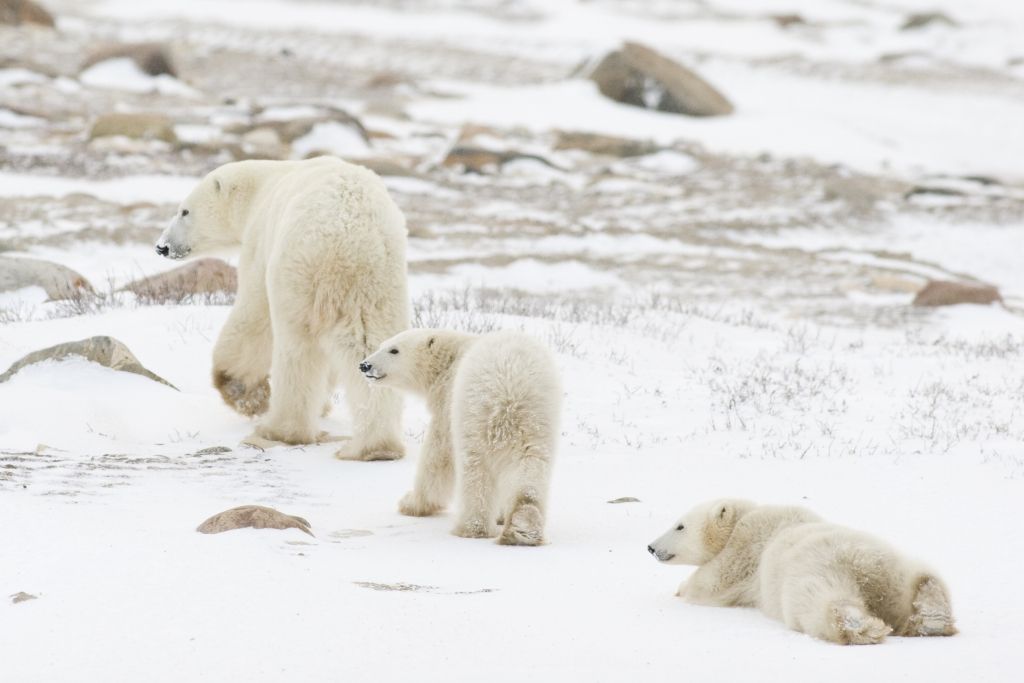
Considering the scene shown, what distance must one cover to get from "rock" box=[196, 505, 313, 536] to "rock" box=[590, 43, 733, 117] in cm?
2745

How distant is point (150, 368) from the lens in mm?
8117

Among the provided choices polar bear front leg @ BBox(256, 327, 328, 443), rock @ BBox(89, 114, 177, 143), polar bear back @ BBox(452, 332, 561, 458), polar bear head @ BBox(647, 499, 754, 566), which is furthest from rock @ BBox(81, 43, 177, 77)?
polar bear head @ BBox(647, 499, 754, 566)

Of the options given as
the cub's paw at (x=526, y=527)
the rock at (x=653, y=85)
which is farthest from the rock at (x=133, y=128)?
the cub's paw at (x=526, y=527)

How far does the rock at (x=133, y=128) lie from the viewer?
2295 centimetres

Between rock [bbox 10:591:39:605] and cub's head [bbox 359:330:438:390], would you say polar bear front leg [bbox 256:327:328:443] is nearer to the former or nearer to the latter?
cub's head [bbox 359:330:438:390]

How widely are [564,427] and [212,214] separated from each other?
8.02 ft

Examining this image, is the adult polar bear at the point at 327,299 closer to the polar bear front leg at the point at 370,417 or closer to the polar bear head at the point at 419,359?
the polar bear front leg at the point at 370,417

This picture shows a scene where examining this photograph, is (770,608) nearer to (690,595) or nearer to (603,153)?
(690,595)

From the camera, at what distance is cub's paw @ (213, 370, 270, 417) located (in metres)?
7.30

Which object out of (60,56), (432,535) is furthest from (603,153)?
(432,535)

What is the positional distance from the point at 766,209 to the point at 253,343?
52.0 feet

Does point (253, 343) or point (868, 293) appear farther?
point (868, 293)

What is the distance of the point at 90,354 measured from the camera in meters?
7.31

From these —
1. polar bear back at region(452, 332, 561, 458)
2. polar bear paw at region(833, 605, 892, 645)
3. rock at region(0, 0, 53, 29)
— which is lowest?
polar bear paw at region(833, 605, 892, 645)
